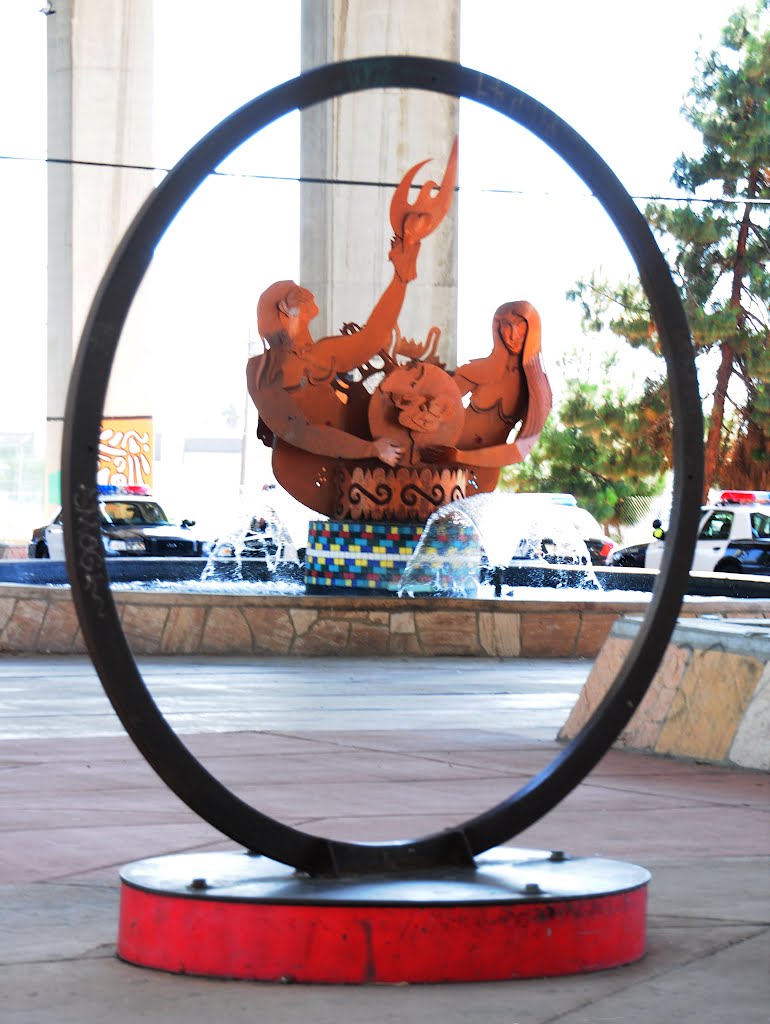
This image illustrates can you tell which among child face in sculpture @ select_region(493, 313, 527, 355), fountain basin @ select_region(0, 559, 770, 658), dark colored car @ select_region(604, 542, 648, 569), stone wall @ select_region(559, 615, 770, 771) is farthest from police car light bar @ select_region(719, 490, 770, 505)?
stone wall @ select_region(559, 615, 770, 771)

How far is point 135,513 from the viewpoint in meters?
28.4

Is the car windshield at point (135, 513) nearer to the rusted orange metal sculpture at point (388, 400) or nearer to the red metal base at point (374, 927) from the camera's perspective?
the rusted orange metal sculpture at point (388, 400)

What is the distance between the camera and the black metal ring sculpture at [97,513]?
14.6ft

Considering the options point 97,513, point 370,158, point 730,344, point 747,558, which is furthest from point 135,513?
point 97,513

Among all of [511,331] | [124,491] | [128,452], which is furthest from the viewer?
[128,452]

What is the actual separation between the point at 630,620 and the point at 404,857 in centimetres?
463

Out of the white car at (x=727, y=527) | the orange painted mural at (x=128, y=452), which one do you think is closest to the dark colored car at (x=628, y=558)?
the white car at (x=727, y=527)

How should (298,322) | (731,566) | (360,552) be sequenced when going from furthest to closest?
(731,566) < (298,322) < (360,552)

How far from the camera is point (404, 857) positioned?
4.89m

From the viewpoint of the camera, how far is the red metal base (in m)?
4.38

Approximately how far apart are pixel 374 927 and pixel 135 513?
2436 centimetres

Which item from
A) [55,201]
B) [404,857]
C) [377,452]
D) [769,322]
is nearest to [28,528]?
[55,201]

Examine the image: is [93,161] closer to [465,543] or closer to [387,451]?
[387,451]

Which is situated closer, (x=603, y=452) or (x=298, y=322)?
(x=298, y=322)
